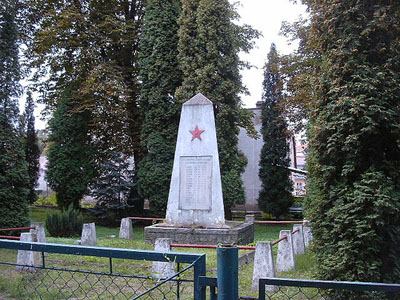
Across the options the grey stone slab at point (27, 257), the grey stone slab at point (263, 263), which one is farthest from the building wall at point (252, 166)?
the grey stone slab at point (263, 263)

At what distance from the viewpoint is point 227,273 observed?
1920 millimetres

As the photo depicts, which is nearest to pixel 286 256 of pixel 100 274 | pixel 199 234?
pixel 199 234

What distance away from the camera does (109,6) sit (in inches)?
714

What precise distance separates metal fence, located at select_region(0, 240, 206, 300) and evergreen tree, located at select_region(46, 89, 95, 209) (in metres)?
8.23

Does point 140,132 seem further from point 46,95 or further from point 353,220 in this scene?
point 353,220

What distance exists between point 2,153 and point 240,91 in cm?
947

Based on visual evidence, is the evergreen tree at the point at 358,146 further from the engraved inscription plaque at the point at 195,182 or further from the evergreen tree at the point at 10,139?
the evergreen tree at the point at 10,139

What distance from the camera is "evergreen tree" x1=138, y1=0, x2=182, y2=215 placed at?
15.9m

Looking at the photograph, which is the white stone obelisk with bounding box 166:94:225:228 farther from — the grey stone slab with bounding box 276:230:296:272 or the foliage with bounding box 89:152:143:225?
the foliage with bounding box 89:152:143:225

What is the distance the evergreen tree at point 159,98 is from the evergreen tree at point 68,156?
130 inches

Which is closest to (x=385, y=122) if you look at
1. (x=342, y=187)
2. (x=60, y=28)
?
(x=342, y=187)

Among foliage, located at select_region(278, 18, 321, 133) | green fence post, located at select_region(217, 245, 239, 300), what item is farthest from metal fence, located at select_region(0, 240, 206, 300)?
foliage, located at select_region(278, 18, 321, 133)

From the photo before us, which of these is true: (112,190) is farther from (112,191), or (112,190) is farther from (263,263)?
(263,263)

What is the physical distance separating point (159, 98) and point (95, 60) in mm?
3799
